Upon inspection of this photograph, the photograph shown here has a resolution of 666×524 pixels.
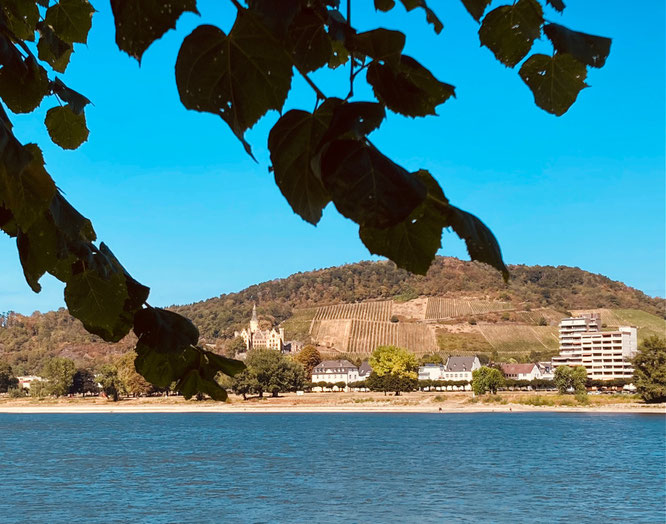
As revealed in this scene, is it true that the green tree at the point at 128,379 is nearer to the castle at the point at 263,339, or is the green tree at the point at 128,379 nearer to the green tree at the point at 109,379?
the green tree at the point at 109,379

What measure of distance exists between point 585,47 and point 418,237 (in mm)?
466

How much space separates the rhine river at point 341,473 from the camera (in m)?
31.4

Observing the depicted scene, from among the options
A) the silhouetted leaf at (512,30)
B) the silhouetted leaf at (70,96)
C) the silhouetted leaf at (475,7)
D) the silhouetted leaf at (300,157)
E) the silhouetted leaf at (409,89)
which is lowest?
the silhouetted leaf at (300,157)

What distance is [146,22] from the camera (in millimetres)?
964

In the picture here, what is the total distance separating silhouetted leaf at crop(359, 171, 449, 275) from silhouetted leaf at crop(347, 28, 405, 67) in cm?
17

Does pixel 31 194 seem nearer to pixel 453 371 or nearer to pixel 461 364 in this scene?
pixel 453 371

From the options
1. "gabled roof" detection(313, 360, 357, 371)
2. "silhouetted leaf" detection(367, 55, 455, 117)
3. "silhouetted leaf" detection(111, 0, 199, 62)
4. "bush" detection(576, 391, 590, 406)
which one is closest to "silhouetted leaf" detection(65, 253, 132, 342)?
"silhouetted leaf" detection(111, 0, 199, 62)

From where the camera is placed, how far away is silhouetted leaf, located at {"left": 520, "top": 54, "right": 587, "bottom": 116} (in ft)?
4.31

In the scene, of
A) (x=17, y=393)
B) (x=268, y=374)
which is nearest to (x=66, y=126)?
(x=268, y=374)

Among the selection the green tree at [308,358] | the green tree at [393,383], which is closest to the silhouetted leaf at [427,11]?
the green tree at [393,383]

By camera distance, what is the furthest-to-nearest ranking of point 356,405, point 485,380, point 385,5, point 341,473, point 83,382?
point 83,382, point 485,380, point 356,405, point 341,473, point 385,5

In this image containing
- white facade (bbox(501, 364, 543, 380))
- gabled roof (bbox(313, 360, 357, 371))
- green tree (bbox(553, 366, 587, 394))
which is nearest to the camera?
green tree (bbox(553, 366, 587, 394))

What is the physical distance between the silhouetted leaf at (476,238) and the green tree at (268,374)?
104 m

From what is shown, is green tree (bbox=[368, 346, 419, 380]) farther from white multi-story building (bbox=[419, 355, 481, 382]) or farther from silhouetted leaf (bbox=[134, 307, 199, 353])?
silhouetted leaf (bbox=[134, 307, 199, 353])
